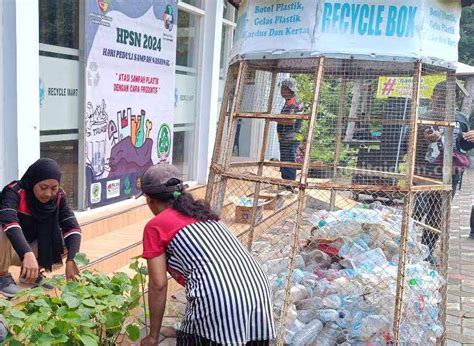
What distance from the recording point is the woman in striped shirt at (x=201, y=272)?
81.8 inches

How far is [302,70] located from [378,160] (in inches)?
43.9

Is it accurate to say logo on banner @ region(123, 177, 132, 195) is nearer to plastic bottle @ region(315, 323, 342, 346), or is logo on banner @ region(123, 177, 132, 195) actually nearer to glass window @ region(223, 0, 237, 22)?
plastic bottle @ region(315, 323, 342, 346)

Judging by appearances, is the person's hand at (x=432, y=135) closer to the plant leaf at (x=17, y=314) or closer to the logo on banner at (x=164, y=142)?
the logo on banner at (x=164, y=142)

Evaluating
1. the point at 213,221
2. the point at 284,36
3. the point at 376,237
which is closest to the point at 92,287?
the point at 213,221

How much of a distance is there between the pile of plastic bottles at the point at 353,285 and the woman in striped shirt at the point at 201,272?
3.29 ft

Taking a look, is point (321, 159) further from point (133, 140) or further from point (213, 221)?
point (213, 221)

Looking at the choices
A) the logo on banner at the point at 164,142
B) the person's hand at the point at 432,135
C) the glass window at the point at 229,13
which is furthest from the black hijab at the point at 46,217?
the glass window at the point at 229,13

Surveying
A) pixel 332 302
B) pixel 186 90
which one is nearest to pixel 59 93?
pixel 186 90

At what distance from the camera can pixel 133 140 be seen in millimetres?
5227

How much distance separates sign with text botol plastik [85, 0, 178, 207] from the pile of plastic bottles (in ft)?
5.64

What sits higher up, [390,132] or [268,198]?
[390,132]

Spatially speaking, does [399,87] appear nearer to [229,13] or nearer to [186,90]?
[186,90]

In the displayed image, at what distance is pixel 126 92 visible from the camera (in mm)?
4977

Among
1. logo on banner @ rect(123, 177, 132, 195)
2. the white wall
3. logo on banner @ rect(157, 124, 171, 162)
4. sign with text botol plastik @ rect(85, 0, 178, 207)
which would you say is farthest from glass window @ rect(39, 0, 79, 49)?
logo on banner @ rect(157, 124, 171, 162)
